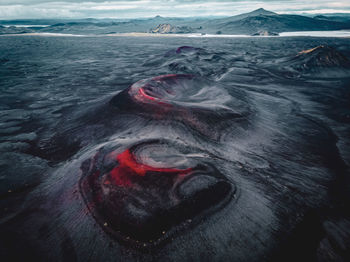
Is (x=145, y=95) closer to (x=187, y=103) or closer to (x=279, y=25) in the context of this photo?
(x=187, y=103)

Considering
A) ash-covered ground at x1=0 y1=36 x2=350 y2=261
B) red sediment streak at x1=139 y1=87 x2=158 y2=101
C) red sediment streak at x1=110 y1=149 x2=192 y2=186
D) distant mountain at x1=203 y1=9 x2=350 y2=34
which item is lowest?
ash-covered ground at x1=0 y1=36 x2=350 y2=261

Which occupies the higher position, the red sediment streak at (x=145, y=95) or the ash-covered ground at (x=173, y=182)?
the red sediment streak at (x=145, y=95)

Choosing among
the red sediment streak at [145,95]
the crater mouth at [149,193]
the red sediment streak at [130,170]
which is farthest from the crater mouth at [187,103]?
the red sediment streak at [130,170]

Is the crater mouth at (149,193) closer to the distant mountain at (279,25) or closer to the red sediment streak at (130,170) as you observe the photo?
the red sediment streak at (130,170)

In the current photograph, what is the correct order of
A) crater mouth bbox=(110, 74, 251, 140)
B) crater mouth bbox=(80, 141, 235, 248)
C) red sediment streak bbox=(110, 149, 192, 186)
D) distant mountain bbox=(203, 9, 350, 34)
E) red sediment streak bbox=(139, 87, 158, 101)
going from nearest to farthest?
crater mouth bbox=(80, 141, 235, 248)
red sediment streak bbox=(110, 149, 192, 186)
crater mouth bbox=(110, 74, 251, 140)
red sediment streak bbox=(139, 87, 158, 101)
distant mountain bbox=(203, 9, 350, 34)

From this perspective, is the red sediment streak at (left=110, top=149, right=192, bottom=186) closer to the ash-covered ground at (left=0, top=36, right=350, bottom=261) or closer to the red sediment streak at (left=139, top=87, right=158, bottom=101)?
the ash-covered ground at (left=0, top=36, right=350, bottom=261)

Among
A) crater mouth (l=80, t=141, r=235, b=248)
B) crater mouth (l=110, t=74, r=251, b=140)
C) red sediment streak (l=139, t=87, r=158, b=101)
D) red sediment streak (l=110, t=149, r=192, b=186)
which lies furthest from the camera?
red sediment streak (l=139, t=87, r=158, b=101)

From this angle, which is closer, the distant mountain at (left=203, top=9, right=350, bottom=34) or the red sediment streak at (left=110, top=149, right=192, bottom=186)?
the red sediment streak at (left=110, top=149, right=192, bottom=186)

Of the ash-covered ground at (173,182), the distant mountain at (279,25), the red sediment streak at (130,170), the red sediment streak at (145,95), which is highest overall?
the distant mountain at (279,25)

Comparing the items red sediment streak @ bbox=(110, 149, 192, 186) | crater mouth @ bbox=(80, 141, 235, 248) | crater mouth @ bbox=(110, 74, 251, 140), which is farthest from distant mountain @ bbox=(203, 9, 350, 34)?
red sediment streak @ bbox=(110, 149, 192, 186)
